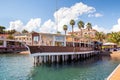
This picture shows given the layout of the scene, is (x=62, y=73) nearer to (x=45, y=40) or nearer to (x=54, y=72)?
(x=54, y=72)

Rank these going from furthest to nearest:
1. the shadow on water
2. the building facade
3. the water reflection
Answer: the building facade → the water reflection → the shadow on water

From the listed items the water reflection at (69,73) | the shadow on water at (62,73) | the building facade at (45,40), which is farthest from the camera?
the building facade at (45,40)

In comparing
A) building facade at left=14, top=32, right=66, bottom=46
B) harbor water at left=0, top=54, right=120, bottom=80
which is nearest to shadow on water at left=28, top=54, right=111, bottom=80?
harbor water at left=0, top=54, right=120, bottom=80

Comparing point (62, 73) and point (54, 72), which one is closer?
point (62, 73)

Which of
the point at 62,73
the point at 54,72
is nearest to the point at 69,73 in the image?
the point at 62,73

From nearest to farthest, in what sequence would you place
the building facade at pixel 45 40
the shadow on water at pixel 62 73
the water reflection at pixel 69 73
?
the shadow on water at pixel 62 73 → the water reflection at pixel 69 73 → the building facade at pixel 45 40

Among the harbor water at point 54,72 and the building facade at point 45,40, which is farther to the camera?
the building facade at point 45,40

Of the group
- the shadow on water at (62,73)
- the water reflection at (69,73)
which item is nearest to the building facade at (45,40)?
the shadow on water at (62,73)

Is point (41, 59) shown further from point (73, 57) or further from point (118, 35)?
point (118, 35)

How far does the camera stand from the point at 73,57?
169ft

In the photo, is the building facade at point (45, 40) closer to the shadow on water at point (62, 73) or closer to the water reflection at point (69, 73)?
the shadow on water at point (62, 73)

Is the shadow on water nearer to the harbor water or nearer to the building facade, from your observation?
the harbor water

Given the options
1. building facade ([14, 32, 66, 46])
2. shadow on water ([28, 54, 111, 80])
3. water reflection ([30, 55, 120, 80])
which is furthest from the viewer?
building facade ([14, 32, 66, 46])

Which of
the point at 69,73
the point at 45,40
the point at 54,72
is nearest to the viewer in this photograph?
the point at 69,73
